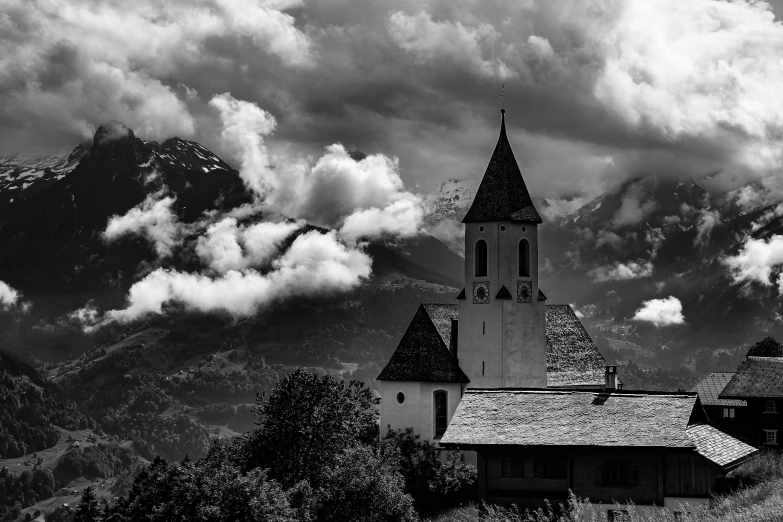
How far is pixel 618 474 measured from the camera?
54.1m

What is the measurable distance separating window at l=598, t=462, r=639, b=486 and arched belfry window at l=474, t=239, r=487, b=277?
34.0 meters

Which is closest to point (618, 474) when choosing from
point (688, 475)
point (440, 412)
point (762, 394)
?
point (688, 475)

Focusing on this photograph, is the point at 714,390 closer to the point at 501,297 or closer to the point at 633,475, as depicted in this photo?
the point at 501,297

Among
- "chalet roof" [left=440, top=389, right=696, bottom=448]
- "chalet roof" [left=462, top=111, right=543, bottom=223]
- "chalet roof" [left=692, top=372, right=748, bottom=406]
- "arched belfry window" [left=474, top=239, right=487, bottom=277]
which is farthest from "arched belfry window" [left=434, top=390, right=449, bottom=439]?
"chalet roof" [left=692, top=372, right=748, bottom=406]

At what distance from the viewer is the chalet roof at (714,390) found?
97.4 m

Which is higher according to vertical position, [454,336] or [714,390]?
Result: [454,336]

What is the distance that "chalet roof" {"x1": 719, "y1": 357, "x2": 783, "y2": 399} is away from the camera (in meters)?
86.8

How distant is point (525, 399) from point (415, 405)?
26116mm

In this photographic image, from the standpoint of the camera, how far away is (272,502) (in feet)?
193

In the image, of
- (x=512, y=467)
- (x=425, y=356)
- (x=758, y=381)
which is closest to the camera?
(x=512, y=467)

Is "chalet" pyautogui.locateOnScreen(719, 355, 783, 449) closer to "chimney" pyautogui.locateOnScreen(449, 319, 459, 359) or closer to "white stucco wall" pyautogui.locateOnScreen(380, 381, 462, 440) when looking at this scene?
"chimney" pyautogui.locateOnScreen(449, 319, 459, 359)

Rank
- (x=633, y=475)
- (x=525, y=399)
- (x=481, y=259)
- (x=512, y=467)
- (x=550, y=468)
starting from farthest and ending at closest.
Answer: (x=481, y=259)
(x=525, y=399)
(x=512, y=467)
(x=550, y=468)
(x=633, y=475)

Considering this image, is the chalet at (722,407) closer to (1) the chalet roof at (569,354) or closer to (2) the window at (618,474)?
(1) the chalet roof at (569,354)

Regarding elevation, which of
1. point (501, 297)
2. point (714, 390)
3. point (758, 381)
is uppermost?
point (501, 297)
